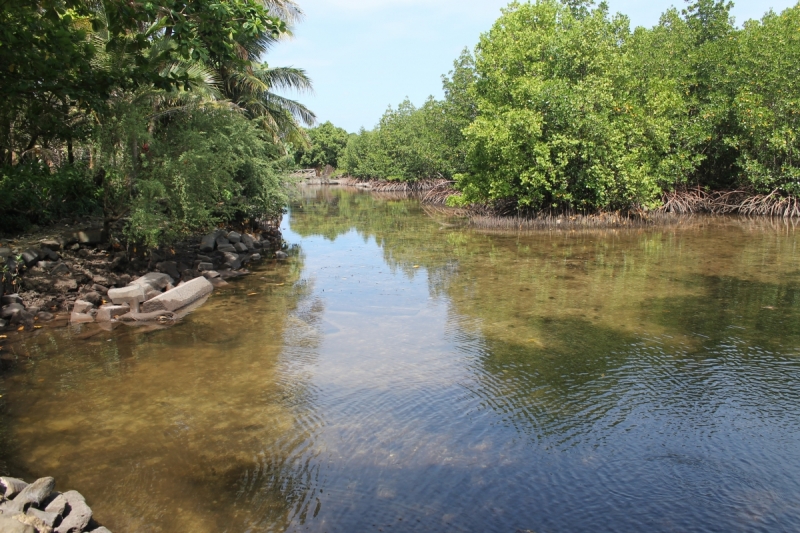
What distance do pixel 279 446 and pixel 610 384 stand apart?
3675 millimetres

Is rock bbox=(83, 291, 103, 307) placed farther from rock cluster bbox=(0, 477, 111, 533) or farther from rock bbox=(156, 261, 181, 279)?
rock cluster bbox=(0, 477, 111, 533)

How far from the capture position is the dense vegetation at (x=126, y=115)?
8.41 m

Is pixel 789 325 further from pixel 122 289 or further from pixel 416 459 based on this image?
pixel 122 289

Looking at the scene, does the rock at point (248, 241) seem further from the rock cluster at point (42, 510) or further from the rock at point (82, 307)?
the rock cluster at point (42, 510)

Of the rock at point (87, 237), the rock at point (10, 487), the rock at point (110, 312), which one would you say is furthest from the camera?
the rock at point (87, 237)

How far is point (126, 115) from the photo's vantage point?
36.6 feet

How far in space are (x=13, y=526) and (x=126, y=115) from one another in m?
9.20

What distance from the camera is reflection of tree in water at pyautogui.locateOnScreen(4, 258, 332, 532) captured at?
461 cm

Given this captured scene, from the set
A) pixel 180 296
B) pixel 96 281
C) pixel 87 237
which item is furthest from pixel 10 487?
pixel 87 237

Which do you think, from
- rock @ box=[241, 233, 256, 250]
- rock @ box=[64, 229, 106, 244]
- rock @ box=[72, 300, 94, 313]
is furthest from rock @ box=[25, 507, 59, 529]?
rock @ box=[241, 233, 256, 250]

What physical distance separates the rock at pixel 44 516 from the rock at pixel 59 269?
797cm

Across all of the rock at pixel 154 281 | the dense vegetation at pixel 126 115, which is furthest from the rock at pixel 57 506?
the rock at pixel 154 281

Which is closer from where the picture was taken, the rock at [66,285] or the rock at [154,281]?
the rock at [66,285]

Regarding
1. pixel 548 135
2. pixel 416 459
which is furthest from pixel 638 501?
pixel 548 135
